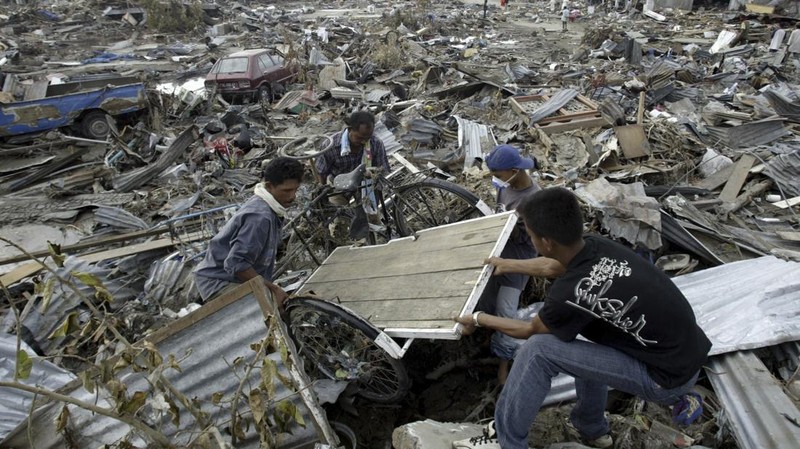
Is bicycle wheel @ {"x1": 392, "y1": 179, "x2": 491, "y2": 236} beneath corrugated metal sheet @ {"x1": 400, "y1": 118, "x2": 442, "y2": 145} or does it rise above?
above

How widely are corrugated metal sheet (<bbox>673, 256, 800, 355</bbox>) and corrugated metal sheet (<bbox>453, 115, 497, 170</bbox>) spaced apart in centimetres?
394

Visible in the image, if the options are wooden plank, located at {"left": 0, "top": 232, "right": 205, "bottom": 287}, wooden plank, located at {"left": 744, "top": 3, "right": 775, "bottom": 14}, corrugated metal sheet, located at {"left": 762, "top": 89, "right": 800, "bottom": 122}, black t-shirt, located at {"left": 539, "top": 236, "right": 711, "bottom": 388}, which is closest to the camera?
black t-shirt, located at {"left": 539, "top": 236, "right": 711, "bottom": 388}

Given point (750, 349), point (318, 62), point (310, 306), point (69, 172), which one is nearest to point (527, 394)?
point (310, 306)

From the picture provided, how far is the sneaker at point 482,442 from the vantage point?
2.38 m

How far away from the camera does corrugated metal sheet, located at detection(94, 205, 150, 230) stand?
6074mm

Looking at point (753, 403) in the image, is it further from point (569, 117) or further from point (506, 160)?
point (569, 117)

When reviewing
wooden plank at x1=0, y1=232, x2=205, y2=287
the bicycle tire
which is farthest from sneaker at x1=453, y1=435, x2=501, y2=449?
wooden plank at x1=0, y1=232, x2=205, y2=287

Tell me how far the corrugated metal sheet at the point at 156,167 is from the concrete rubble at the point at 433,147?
0.04 m

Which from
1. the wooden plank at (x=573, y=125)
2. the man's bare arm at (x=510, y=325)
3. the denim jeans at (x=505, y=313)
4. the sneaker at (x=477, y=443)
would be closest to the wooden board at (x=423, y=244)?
the denim jeans at (x=505, y=313)

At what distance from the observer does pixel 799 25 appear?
16.2 metres

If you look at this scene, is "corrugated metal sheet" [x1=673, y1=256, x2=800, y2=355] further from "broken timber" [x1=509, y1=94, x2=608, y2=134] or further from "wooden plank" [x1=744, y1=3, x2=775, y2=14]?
"wooden plank" [x1=744, y1=3, x2=775, y2=14]

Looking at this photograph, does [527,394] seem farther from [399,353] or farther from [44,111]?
[44,111]

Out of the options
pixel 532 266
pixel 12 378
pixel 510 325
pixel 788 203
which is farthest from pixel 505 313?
pixel 788 203

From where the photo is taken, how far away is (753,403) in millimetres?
2555
